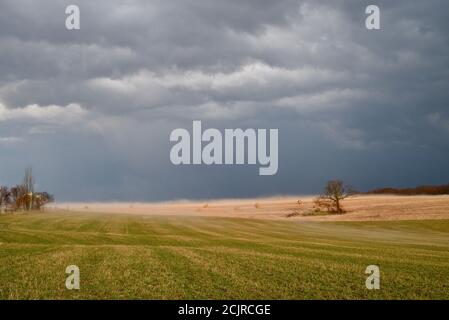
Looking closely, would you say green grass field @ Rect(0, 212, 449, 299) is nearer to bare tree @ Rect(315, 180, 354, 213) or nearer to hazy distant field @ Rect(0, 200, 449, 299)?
hazy distant field @ Rect(0, 200, 449, 299)

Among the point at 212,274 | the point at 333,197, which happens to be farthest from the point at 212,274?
the point at 333,197

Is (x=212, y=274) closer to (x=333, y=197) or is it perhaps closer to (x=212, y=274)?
(x=212, y=274)

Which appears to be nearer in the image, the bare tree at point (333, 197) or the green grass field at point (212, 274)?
the green grass field at point (212, 274)

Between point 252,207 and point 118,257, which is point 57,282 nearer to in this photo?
point 118,257

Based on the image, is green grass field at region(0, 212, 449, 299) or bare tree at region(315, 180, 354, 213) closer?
green grass field at region(0, 212, 449, 299)

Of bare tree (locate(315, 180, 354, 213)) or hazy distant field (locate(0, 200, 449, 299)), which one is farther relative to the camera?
bare tree (locate(315, 180, 354, 213))

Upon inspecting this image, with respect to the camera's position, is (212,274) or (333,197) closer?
(212,274)

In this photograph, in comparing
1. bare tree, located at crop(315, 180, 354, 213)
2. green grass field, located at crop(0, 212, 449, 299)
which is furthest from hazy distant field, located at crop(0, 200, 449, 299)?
bare tree, located at crop(315, 180, 354, 213)

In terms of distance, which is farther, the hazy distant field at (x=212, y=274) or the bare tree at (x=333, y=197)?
the bare tree at (x=333, y=197)

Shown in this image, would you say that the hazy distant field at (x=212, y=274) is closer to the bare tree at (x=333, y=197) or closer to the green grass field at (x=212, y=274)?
the green grass field at (x=212, y=274)

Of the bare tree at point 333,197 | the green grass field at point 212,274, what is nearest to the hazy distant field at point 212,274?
the green grass field at point 212,274
